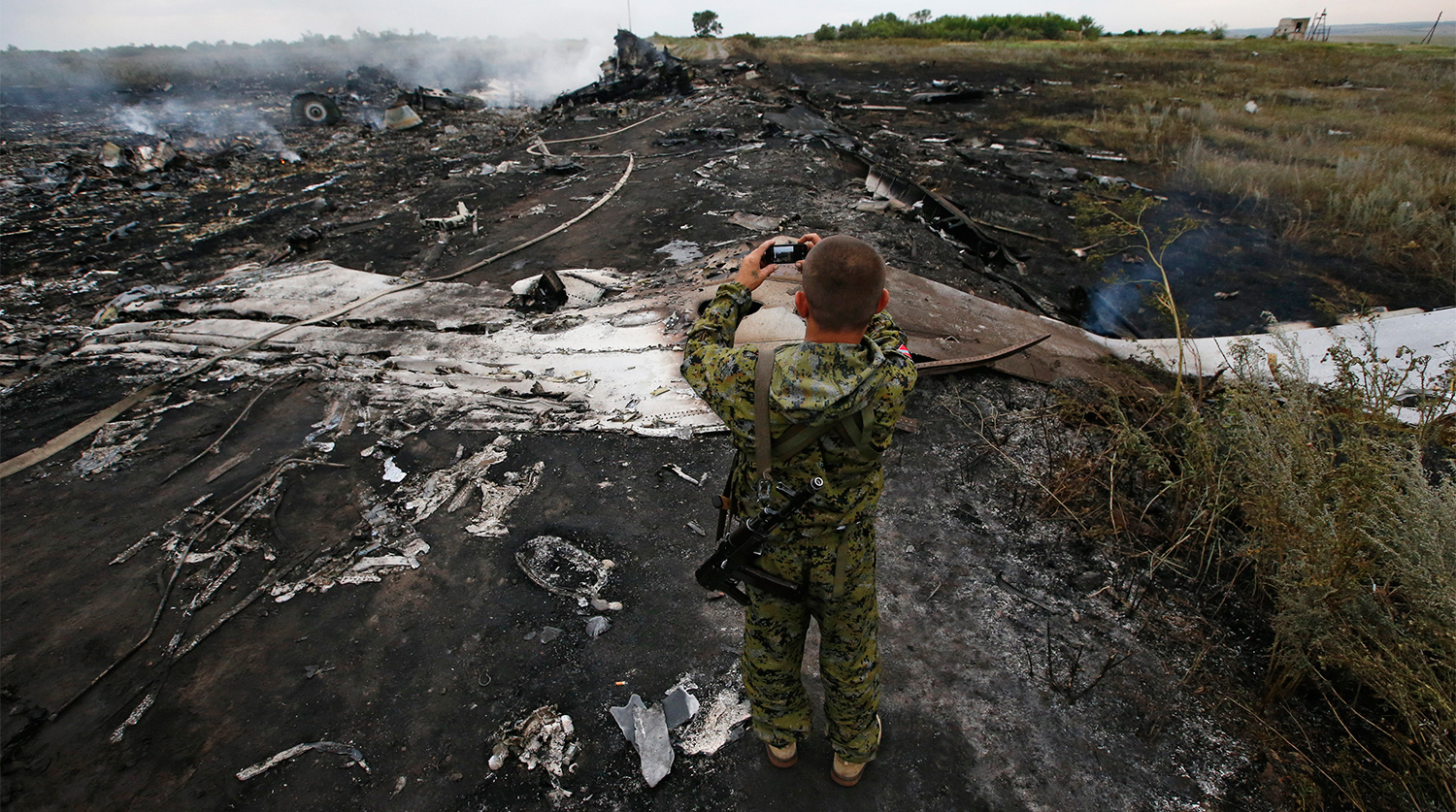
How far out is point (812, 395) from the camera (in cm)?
146

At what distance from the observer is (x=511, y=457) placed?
372 cm

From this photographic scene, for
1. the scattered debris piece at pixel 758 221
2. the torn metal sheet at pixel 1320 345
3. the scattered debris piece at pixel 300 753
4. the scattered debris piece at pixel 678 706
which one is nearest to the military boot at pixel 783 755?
the scattered debris piece at pixel 678 706

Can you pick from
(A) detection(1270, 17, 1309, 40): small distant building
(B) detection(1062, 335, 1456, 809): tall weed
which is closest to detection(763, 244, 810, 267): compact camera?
(B) detection(1062, 335, 1456, 809): tall weed

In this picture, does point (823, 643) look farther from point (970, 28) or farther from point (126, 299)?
point (970, 28)

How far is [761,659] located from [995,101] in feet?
64.8

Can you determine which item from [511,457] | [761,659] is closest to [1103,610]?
[761,659]

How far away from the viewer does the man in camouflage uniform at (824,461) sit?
1.47 meters

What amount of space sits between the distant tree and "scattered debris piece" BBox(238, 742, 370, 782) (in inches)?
1735

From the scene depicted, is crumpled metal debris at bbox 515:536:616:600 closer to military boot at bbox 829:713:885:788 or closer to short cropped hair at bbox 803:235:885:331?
military boot at bbox 829:713:885:788

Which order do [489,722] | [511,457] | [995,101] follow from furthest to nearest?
1. [995,101]
2. [511,457]
3. [489,722]

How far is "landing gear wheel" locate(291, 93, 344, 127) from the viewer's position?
15641mm

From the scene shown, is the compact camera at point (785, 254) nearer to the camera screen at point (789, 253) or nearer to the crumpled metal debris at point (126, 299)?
the camera screen at point (789, 253)

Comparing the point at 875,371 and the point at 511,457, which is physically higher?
the point at 875,371

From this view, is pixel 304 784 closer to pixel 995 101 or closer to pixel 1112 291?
pixel 1112 291
